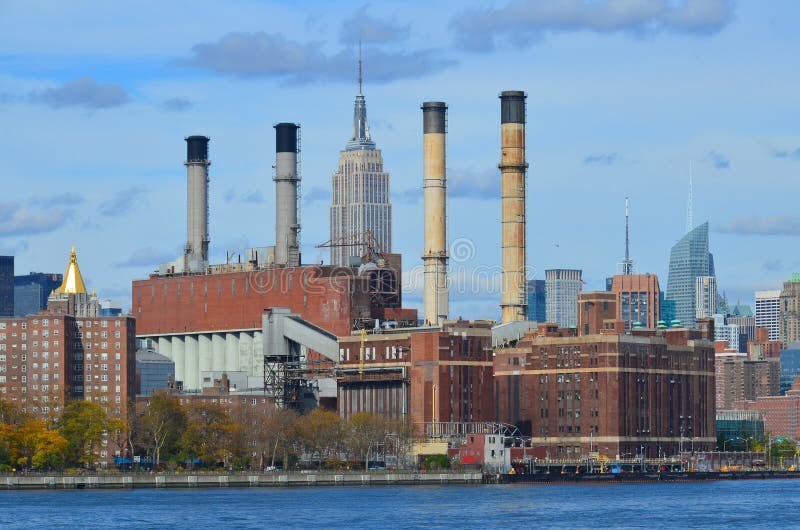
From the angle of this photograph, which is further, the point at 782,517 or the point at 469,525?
the point at 782,517

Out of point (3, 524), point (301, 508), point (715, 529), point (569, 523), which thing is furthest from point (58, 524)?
point (715, 529)

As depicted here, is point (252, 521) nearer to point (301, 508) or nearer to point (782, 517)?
point (301, 508)

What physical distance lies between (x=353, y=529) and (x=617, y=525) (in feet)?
78.4

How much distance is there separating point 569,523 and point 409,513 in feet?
57.2

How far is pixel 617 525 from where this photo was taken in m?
179

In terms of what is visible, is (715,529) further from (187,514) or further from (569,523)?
(187,514)

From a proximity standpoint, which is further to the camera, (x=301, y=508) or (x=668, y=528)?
(x=301, y=508)

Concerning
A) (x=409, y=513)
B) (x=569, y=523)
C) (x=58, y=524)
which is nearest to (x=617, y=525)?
(x=569, y=523)

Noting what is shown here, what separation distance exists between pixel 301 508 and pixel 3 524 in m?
32.5

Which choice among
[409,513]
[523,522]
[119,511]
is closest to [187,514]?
[119,511]

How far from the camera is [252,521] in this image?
7151 inches

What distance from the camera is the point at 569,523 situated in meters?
182

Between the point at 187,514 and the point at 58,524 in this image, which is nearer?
the point at 58,524

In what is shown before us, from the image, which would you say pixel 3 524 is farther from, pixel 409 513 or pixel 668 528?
pixel 668 528
